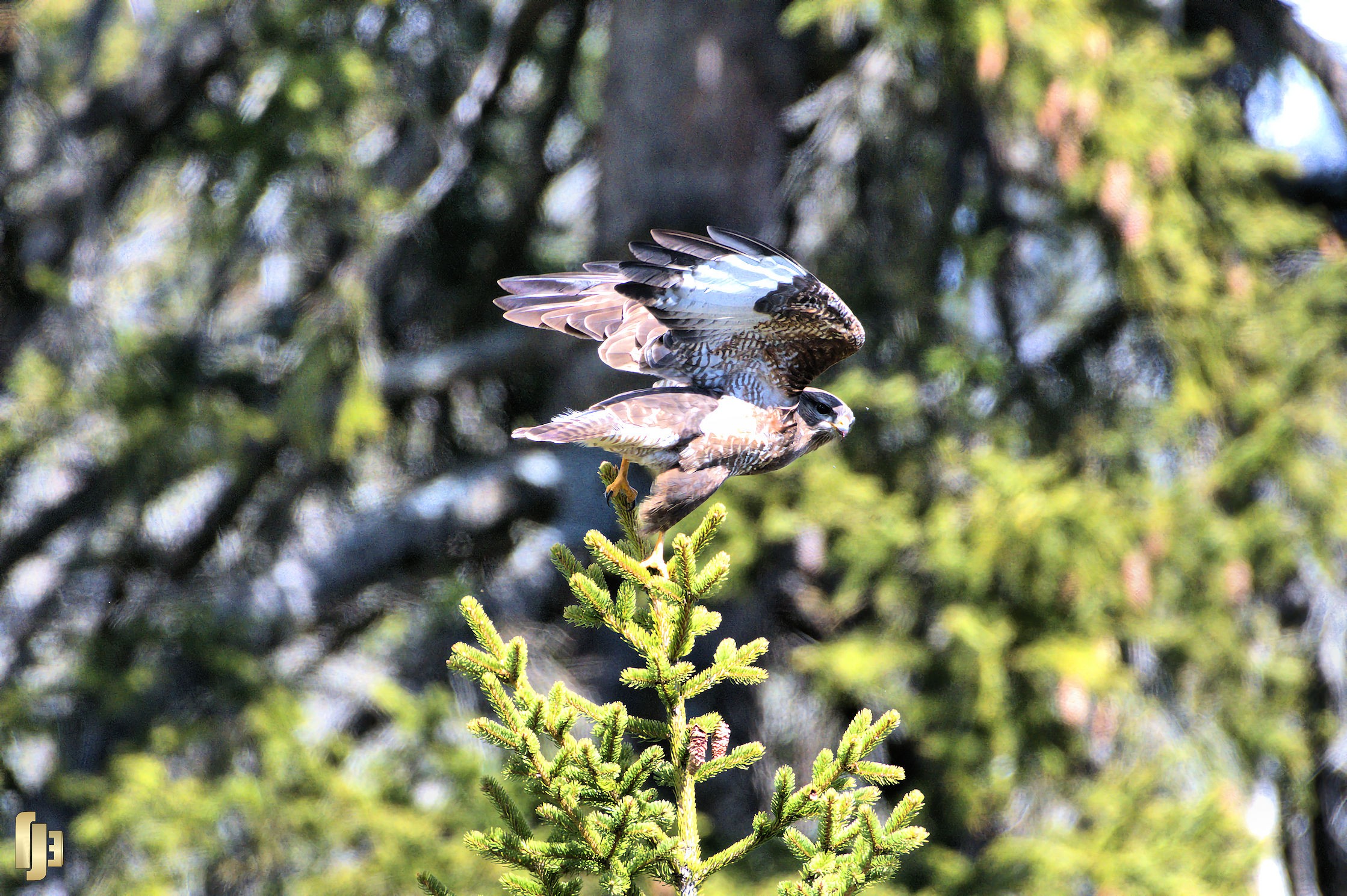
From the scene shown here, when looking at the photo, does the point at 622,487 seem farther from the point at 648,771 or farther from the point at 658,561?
the point at 648,771

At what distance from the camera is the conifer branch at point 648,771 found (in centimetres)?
186

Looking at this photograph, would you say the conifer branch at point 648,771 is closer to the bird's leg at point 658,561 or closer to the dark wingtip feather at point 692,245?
the bird's leg at point 658,561

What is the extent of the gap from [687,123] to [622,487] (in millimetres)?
3525

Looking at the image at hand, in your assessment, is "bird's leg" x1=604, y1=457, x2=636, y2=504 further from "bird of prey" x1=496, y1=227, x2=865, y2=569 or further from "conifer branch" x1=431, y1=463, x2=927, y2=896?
"conifer branch" x1=431, y1=463, x2=927, y2=896

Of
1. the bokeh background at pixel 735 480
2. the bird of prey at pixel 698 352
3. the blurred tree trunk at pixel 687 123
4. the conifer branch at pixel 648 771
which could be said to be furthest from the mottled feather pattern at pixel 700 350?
the blurred tree trunk at pixel 687 123

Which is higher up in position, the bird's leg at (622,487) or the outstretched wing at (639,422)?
the outstretched wing at (639,422)

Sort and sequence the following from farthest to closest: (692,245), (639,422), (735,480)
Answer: (735,480)
(639,422)
(692,245)

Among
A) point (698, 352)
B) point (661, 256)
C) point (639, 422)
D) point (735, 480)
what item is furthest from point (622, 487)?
point (735, 480)

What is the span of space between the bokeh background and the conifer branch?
2846 mm

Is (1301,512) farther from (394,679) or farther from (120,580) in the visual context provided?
(120,580)

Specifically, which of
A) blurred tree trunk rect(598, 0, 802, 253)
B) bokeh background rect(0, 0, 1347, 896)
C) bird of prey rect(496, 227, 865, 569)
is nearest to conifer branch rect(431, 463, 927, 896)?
bird of prey rect(496, 227, 865, 569)

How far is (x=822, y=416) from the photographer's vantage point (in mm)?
2945

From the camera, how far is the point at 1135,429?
5.38 meters

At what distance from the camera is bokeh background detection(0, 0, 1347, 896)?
15.7ft
